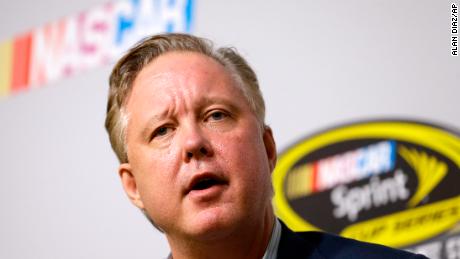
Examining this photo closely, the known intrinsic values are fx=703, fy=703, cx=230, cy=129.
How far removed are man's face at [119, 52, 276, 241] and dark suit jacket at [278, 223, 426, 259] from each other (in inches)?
3.3

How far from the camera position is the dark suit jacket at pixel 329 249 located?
1492 mm

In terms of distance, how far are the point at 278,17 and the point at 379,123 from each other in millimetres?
519

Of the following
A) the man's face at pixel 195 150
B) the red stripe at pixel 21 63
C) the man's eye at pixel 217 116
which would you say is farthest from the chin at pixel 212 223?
the red stripe at pixel 21 63

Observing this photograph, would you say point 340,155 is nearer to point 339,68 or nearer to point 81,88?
point 339,68

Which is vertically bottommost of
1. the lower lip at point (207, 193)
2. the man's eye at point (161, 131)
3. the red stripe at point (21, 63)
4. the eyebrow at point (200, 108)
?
the lower lip at point (207, 193)

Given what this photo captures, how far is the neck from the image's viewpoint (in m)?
1.46

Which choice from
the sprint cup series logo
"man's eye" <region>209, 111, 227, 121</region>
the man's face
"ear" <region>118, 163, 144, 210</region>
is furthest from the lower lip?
the sprint cup series logo

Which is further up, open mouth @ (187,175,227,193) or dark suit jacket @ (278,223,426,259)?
open mouth @ (187,175,227,193)

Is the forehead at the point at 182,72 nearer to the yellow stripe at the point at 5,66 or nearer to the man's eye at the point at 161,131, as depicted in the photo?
the man's eye at the point at 161,131

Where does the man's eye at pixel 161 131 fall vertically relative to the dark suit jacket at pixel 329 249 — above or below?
above

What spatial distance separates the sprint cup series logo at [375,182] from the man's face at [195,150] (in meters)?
0.46

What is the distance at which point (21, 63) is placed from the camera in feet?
9.44

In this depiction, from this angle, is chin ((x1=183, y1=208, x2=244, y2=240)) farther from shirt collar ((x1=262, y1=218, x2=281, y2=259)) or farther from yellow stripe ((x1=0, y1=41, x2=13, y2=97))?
yellow stripe ((x1=0, y1=41, x2=13, y2=97))

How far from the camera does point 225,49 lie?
1.70 meters
